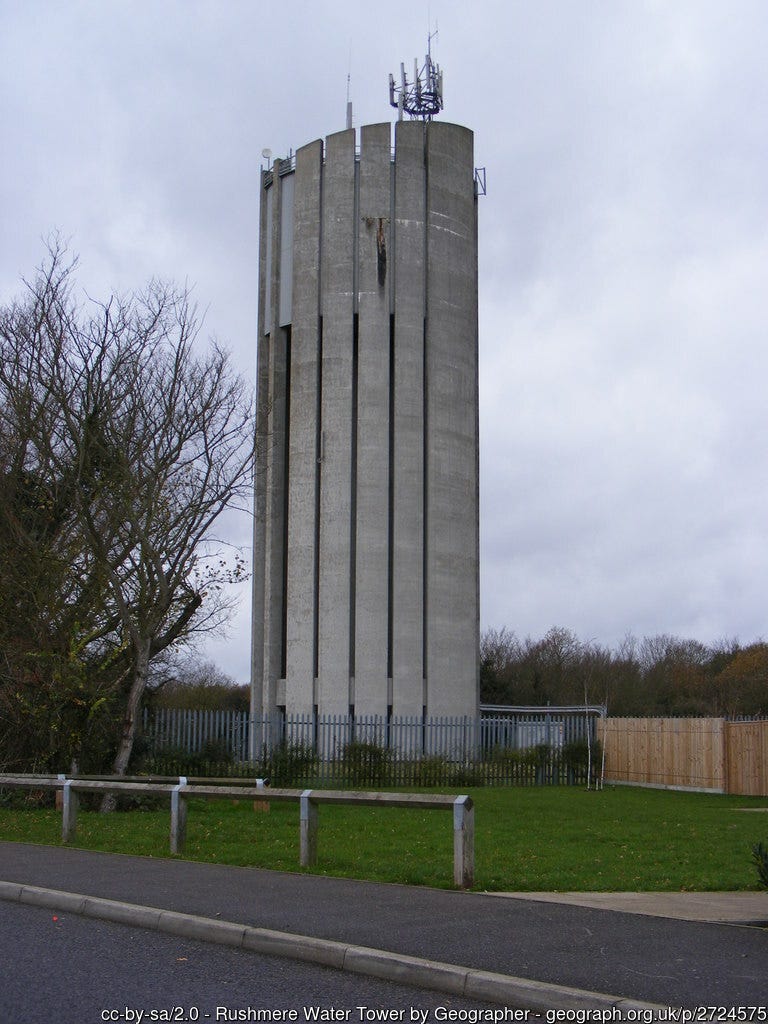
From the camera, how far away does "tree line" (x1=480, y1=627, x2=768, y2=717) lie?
231 ft

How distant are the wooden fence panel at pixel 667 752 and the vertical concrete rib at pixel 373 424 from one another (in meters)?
9.02

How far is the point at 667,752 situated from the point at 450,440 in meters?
14.2

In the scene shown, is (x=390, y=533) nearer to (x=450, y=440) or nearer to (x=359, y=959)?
(x=450, y=440)

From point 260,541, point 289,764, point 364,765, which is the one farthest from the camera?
point 260,541

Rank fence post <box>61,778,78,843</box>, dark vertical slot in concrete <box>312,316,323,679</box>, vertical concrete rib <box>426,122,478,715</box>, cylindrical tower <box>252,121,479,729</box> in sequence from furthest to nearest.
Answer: dark vertical slot in concrete <box>312,316,323,679</box>, vertical concrete rib <box>426,122,478,715</box>, cylindrical tower <box>252,121,479,729</box>, fence post <box>61,778,78,843</box>

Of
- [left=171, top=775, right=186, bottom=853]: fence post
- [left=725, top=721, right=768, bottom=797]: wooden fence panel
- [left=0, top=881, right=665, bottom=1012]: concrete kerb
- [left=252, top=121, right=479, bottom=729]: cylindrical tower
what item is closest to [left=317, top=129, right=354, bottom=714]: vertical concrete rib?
[left=252, top=121, right=479, bottom=729]: cylindrical tower

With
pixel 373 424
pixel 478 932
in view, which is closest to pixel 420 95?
pixel 373 424

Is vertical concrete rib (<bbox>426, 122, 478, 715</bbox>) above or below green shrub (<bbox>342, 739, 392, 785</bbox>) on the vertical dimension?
above

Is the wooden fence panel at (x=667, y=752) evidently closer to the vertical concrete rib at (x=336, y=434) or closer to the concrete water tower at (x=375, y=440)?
the concrete water tower at (x=375, y=440)

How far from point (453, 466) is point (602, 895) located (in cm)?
3133

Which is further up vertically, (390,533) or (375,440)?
(375,440)

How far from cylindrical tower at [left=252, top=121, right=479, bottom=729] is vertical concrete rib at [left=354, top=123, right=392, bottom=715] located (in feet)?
0.17

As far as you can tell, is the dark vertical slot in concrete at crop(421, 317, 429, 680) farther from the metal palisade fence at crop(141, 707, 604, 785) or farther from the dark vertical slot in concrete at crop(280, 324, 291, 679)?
the dark vertical slot in concrete at crop(280, 324, 291, 679)

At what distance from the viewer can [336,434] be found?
1602 inches
